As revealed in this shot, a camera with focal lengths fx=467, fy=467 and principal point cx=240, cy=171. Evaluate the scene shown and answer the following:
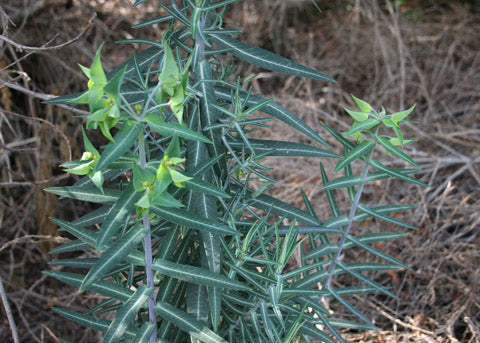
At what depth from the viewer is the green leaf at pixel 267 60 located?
108 cm

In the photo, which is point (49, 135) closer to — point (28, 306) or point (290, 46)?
point (28, 306)

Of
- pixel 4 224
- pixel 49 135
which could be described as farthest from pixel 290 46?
pixel 4 224

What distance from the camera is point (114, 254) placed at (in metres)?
0.86

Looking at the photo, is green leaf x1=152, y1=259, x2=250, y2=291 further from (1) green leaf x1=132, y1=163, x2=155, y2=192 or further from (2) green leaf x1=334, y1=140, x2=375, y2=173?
(2) green leaf x1=334, y1=140, x2=375, y2=173

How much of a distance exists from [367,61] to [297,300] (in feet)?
9.80

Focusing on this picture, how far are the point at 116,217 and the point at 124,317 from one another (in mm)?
210

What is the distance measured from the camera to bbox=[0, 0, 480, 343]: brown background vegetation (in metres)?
2.06

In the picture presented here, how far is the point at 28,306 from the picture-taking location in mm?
2340

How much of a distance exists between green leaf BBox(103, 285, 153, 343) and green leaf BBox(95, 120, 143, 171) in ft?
1.04

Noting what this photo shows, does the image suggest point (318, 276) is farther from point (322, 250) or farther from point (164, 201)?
point (164, 201)

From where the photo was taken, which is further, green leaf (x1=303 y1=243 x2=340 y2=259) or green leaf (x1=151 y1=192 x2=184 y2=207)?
green leaf (x1=303 y1=243 x2=340 y2=259)

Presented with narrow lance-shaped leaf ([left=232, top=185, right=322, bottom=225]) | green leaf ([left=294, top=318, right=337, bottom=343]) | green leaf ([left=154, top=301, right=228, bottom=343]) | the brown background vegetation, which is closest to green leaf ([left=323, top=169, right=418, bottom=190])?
narrow lance-shaped leaf ([left=232, top=185, right=322, bottom=225])

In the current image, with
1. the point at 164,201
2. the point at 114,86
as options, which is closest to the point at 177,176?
the point at 164,201

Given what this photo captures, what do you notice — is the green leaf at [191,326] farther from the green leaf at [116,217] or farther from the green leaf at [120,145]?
the green leaf at [120,145]
